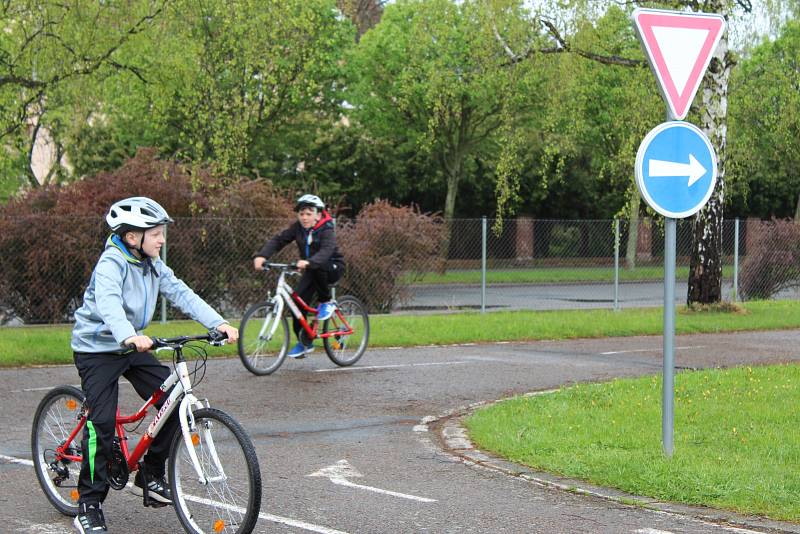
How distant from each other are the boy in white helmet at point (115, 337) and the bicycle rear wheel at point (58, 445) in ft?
1.39

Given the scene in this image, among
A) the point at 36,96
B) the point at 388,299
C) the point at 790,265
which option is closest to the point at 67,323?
the point at 36,96

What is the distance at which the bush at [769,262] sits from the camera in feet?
80.6

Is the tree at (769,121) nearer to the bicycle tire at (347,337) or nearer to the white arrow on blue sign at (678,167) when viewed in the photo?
the bicycle tire at (347,337)

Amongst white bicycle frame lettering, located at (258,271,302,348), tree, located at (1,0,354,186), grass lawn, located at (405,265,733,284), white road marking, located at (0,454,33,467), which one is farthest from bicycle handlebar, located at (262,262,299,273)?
grass lawn, located at (405,265,733,284)

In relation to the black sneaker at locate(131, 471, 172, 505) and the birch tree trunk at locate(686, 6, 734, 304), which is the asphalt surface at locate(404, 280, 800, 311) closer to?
the birch tree trunk at locate(686, 6, 734, 304)

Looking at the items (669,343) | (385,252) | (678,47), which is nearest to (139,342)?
(669,343)

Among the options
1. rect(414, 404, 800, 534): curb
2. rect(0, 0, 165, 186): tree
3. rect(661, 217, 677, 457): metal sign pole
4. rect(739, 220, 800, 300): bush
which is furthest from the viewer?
rect(739, 220, 800, 300): bush

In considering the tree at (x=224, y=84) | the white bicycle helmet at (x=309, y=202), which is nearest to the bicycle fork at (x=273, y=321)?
the white bicycle helmet at (x=309, y=202)

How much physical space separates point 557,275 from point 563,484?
59.7 ft

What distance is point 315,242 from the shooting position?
1241 cm

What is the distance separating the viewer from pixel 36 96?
18.0 metres

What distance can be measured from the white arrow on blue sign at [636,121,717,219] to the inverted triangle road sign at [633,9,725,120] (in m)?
0.16

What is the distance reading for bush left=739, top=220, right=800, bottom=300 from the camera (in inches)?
968

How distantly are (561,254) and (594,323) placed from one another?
6261 millimetres
